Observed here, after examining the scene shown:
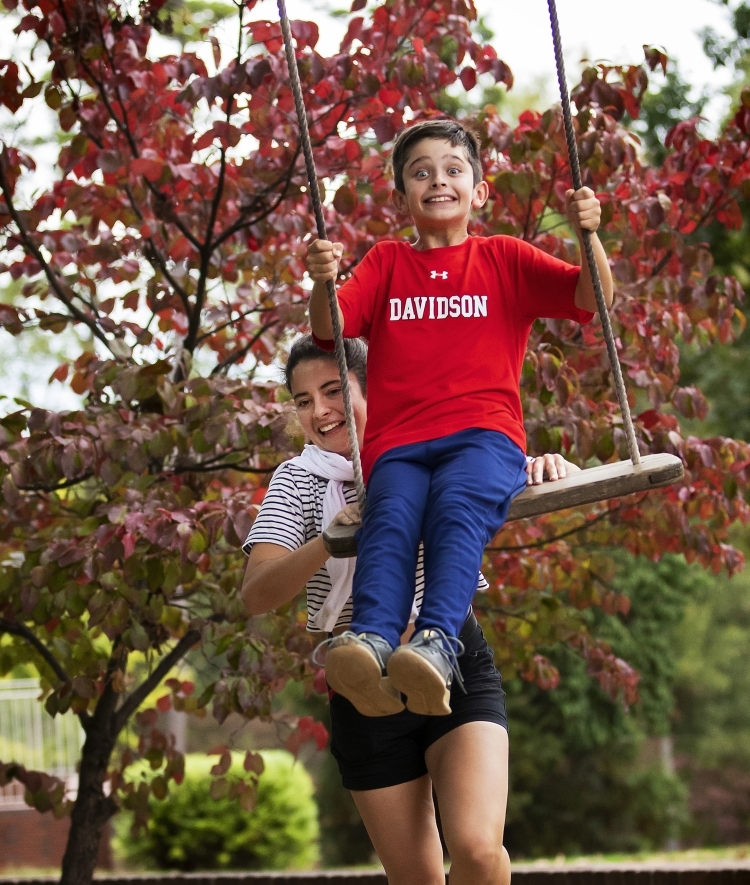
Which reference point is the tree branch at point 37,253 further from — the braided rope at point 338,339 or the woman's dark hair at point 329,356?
the braided rope at point 338,339

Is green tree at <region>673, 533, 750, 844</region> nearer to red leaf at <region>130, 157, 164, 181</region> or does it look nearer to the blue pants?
red leaf at <region>130, 157, 164, 181</region>

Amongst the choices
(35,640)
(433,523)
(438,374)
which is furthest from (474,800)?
(35,640)

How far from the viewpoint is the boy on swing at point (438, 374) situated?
2102mm

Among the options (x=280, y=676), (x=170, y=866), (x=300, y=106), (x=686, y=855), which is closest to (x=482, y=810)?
(x=300, y=106)

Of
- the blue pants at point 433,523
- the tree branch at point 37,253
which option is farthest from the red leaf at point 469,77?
the blue pants at point 433,523

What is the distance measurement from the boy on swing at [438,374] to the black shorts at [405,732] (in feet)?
0.60

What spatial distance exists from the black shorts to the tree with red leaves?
1.16 meters

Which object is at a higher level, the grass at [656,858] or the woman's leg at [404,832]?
the woman's leg at [404,832]

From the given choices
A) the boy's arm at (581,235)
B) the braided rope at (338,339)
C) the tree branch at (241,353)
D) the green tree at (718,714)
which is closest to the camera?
the braided rope at (338,339)

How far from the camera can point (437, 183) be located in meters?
2.47

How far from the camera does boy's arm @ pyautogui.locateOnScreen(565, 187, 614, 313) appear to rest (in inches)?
94.6

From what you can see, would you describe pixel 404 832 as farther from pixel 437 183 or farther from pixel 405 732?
pixel 437 183

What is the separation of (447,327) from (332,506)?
48cm

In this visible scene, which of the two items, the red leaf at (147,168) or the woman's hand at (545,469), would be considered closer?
the woman's hand at (545,469)
